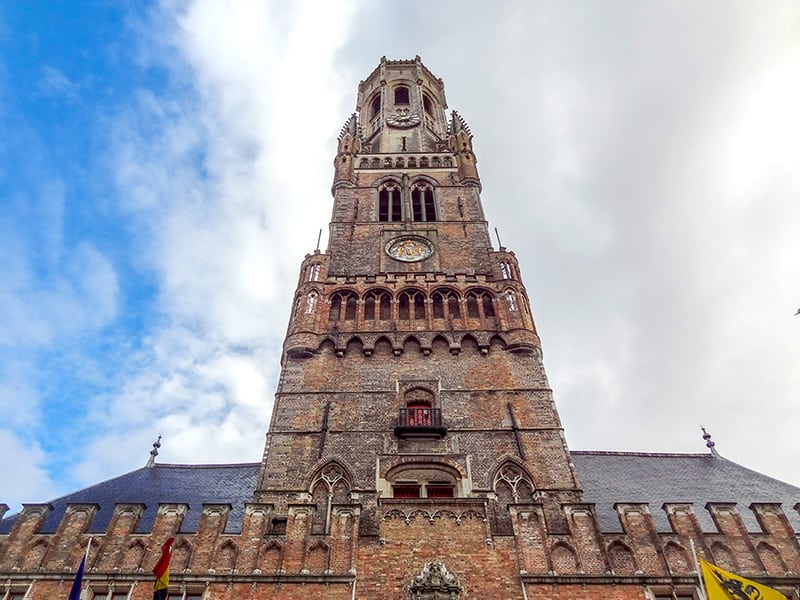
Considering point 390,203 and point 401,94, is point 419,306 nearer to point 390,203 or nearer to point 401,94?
point 390,203

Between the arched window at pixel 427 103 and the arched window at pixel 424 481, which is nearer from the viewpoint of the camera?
the arched window at pixel 424 481

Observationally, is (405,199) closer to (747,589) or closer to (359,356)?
(359,356)

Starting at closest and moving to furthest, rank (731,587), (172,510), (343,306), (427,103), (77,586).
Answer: (77,586), (731,587), (172,510), (343,306), (427,103)

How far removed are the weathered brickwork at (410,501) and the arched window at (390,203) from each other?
11.6 ft

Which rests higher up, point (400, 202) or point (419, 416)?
point (400, 202)

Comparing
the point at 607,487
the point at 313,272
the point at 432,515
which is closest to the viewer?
the point at 432,515

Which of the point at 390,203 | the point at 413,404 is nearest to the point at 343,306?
the point at 413,404

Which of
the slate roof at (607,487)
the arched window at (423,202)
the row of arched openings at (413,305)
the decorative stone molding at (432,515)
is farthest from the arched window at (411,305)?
the decorative stone molding at (432,515)

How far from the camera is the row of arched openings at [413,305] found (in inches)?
947

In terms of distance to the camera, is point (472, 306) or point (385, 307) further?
point (472, 306)

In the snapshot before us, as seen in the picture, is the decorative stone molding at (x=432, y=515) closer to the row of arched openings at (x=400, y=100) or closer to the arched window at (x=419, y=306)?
the arched window at (x=419, y=306)

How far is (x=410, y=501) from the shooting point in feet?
54.4

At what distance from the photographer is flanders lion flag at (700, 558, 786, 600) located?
14.0m

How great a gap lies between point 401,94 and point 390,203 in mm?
18367
